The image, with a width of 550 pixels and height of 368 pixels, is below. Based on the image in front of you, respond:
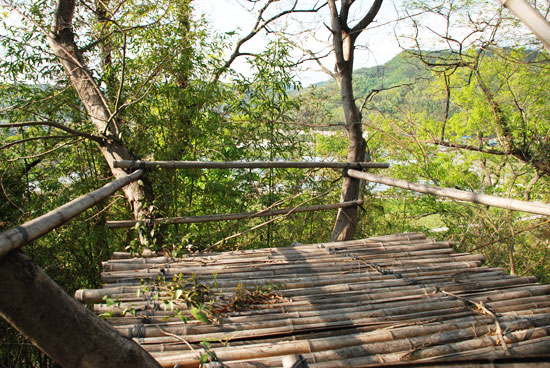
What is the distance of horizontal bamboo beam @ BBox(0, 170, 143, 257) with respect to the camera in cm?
79

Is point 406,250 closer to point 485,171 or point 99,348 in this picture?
point 99,348

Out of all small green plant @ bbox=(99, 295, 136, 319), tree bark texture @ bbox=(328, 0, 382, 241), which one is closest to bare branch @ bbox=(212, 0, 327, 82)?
tree bark texture @ bbox=(328, 0, 382, 241)

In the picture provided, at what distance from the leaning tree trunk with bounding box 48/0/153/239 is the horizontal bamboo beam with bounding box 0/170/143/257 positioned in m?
1.43

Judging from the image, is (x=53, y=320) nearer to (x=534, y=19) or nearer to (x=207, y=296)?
(x=207, y=296)

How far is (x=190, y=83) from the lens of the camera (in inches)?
154

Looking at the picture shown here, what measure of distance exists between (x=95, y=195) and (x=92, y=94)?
237 cm

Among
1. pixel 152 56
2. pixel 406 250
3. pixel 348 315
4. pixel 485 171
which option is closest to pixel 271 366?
pixel 348 315

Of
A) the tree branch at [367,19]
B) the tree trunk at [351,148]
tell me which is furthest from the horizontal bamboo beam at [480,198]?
the tree branch at [367,19]

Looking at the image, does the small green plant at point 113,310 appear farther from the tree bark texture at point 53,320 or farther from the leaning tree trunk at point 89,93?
the leaning tree trunk at point 89,93

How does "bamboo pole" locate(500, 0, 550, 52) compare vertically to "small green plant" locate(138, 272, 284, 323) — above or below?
above

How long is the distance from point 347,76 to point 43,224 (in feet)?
11.8

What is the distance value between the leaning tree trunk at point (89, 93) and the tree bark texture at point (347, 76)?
201 centimetres

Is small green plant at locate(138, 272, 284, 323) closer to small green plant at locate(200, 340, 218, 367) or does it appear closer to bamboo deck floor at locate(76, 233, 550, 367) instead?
bamboo deck floor at locate(76, 233, 550, 367)

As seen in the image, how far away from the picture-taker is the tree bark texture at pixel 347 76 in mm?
3887
